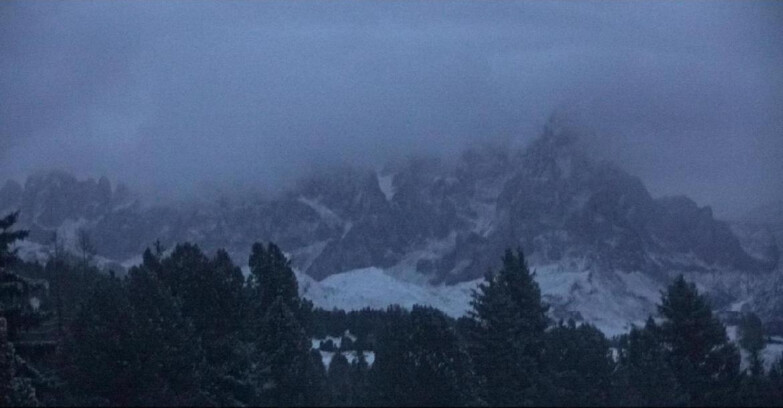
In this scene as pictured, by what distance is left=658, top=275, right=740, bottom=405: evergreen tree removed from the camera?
59219 mm

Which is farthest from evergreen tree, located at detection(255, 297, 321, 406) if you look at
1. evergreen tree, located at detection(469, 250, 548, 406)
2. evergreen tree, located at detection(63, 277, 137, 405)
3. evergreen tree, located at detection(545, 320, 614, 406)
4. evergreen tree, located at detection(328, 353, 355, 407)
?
evergreen tree, located at detection(545, 320, 614, 406)

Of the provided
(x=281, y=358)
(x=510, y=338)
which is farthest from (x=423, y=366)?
(x=281, y=358)

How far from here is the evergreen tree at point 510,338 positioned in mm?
61469

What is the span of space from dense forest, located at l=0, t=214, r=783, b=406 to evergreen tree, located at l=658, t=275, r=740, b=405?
0.08 meters

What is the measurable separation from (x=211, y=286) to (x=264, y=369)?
5576 millimetres

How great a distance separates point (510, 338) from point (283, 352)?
13605mm

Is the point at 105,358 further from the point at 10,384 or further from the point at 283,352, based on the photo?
the point at 283,352

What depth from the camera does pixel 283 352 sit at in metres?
61.9

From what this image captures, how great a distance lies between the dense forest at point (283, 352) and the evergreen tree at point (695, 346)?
80 millimetres

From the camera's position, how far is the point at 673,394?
52094mm

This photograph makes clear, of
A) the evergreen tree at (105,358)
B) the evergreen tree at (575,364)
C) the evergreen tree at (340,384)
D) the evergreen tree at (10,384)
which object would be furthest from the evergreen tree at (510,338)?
the evergreen tree at (10,384)

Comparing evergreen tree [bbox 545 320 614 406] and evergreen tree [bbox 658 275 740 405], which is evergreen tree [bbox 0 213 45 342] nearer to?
evergreen tree [bbox 545 320 614 406]

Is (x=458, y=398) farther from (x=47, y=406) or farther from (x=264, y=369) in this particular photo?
(x=47, y=406)

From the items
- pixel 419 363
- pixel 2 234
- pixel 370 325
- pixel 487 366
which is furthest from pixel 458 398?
pixel 370 325
